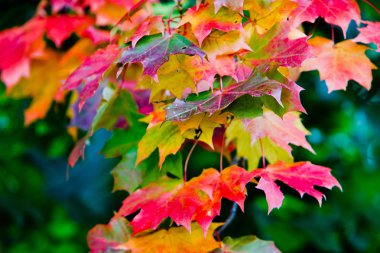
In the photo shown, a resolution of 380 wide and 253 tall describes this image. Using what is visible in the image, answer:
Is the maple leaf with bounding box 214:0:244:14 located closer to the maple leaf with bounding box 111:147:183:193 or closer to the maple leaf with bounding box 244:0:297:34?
the maple leaf with bounding box 244:0:297:34

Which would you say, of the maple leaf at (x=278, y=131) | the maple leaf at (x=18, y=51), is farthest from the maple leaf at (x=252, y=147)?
the maple leaf at (x=18, y=51)

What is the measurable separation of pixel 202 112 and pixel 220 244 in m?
0.27

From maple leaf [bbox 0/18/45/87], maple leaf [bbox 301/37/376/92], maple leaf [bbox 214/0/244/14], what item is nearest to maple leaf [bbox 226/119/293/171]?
maple leaf [bbox 301/37/376/92]

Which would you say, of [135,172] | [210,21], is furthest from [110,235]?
[210,21]

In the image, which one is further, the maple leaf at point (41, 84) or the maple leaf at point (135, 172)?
the maple leaf at point (41, 84)

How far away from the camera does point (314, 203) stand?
2379mm

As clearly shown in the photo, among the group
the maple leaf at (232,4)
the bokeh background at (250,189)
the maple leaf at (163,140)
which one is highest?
the maple leaf at (232,4)

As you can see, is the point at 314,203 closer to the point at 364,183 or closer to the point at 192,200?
the point at 364,183

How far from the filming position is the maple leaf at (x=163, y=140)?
0.98 metres

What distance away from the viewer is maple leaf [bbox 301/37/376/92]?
1.07m

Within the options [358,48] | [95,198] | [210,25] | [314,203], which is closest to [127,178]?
[210,25]

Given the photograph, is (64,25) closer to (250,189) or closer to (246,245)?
(250,189)

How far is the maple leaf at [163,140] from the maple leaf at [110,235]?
0.62ft

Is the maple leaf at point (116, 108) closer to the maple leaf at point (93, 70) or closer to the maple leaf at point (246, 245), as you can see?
the maple leaf at point (93, 70)
